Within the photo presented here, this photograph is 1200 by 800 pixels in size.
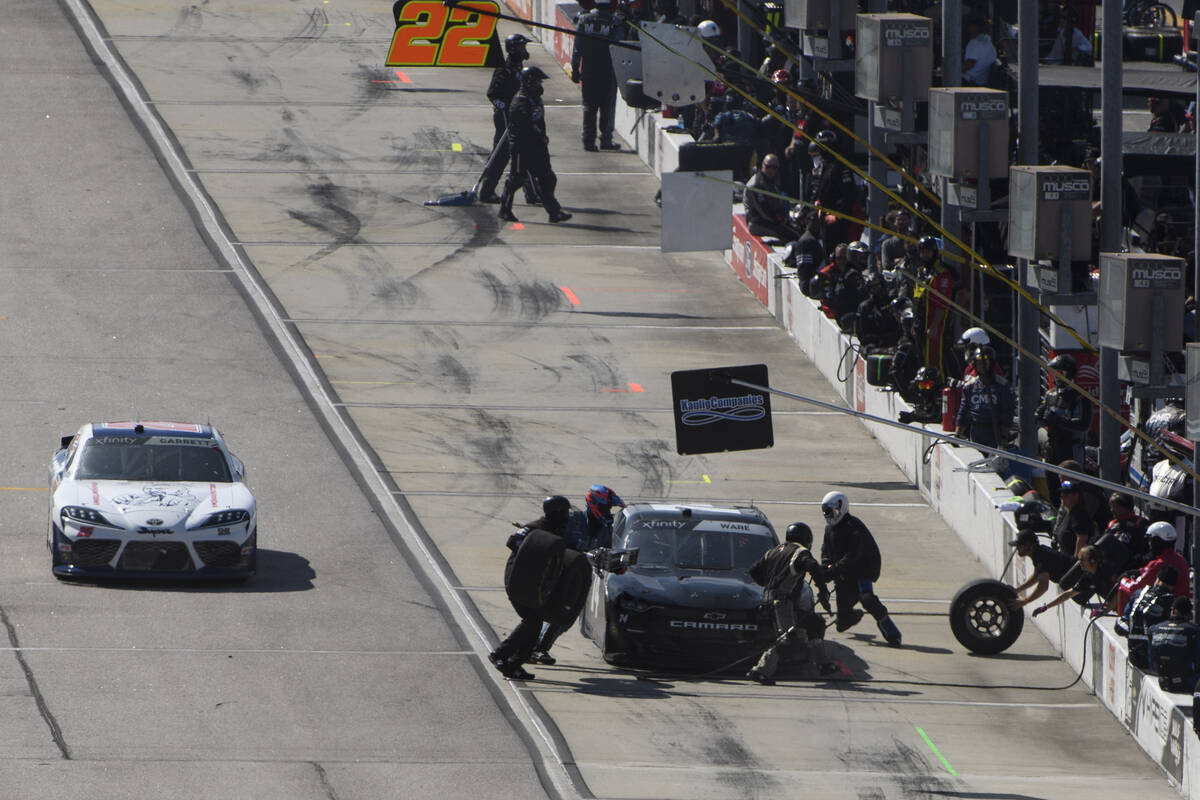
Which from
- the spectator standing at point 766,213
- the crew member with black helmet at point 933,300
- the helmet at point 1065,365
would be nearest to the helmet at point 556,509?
the helmet at point 1065,365

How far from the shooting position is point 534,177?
114ft

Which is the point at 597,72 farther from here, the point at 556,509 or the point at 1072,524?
the point at 556,509

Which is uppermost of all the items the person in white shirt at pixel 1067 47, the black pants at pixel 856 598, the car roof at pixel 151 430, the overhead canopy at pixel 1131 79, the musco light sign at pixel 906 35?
the musco light sign at pixel 906 35

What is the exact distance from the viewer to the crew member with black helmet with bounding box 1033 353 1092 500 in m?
21.2

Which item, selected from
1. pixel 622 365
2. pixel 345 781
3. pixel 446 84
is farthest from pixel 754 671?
pixel 446 84

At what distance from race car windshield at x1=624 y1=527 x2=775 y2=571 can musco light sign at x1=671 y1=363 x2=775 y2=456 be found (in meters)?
1.45

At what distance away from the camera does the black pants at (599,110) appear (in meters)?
37.8

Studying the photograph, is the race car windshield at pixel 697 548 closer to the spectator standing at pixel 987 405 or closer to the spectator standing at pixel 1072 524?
the spectator standing at pixel 1072 524

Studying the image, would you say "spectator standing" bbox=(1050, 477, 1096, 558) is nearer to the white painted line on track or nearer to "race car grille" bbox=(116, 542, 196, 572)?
the white painted line on track

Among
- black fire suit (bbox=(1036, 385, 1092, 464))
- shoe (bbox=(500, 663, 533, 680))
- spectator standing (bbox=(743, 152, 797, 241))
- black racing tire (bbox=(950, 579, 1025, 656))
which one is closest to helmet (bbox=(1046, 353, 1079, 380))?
black fire suit (bbox=(1036, 385, 1092, 464))

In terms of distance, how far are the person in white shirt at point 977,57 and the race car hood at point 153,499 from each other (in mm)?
12574

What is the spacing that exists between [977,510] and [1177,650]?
611cm

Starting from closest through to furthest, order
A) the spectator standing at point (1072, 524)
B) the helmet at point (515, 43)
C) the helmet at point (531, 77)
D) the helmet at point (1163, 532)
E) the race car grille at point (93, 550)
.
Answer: the helmet at point (1163, 532)
the spectator standing at point (1072, 524)
the race car grille at point (93, 550)
the helmet at point (531, 77)
the helmet at point (515, 43)

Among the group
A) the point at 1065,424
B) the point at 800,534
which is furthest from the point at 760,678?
the point at 1065,424
